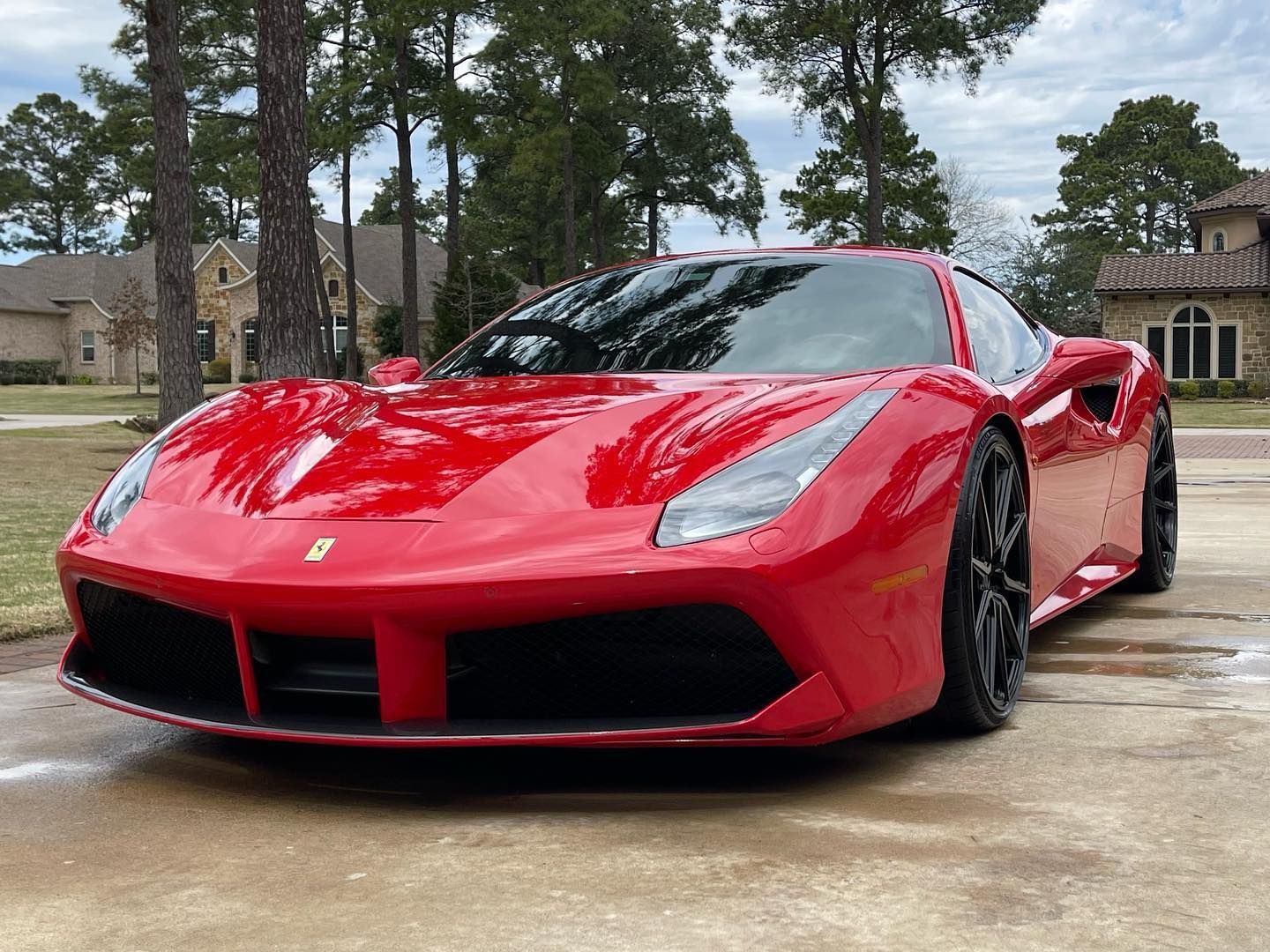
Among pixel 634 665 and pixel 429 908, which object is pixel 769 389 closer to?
pixel 634 665

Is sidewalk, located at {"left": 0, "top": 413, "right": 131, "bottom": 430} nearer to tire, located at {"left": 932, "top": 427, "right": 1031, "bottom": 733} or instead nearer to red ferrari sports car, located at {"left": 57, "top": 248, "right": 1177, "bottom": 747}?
red ferrari sports car, located at {"left": 57, "top": 248, "right": 1177, "bottom": 747}

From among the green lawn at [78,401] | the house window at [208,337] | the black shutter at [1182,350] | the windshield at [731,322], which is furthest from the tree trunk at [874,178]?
the house window at [208,337]

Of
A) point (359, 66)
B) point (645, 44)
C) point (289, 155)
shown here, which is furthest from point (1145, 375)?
point (645, 44)

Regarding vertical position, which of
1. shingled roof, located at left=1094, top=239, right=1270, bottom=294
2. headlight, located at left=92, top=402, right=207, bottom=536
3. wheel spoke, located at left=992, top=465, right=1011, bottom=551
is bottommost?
wheel spoke, located at left=992, top=465, right=1011, bottom=551

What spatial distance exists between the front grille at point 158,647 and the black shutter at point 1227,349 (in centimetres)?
4139

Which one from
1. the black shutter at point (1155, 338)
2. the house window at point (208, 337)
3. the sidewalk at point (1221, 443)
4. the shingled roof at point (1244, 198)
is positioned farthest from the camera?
the house window at point (208, 337)

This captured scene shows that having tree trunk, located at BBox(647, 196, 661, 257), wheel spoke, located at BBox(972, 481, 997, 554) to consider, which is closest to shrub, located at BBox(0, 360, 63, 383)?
tree trunk, located at BBox(647, 196, 661, 257)

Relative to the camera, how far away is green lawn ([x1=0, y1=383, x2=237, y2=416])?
34.8 m

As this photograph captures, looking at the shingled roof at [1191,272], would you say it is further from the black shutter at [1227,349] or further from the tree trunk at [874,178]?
the tree trunk at [874,178]

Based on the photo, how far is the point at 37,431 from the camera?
21672 millimetres

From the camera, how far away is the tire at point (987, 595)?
3004 mm

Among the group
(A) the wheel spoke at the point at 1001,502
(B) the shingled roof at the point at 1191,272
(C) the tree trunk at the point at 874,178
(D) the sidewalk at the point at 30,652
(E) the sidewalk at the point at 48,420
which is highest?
(C) the tree trunk at the point at 874,178

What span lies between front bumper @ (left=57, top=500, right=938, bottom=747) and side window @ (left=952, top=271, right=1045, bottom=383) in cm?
139

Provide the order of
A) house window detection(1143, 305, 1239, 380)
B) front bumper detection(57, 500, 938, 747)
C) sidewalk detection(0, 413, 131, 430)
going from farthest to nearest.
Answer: house window detection(1143, 305, 1239, 380)
sidewalk detection(0, 413, 131, 430)
front bumper detection(57, 500, 938, 747)
